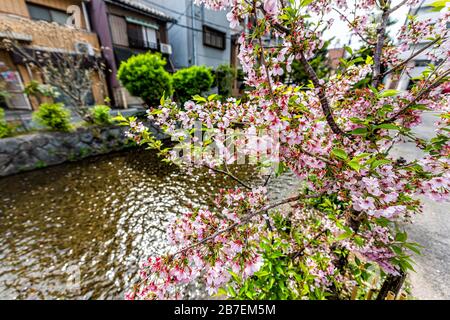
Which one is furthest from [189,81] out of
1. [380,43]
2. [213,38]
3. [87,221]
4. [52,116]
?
[380,43]

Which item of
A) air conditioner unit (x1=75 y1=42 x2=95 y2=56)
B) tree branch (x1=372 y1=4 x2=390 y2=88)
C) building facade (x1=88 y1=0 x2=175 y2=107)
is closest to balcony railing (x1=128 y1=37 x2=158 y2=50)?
building facade (x1=88 y1=0 x2=175 y2=107)

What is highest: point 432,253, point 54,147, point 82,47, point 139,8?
point 139,8

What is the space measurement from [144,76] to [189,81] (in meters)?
2.96

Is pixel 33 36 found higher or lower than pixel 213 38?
lower

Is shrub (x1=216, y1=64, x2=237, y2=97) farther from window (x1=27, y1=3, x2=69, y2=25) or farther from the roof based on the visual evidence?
window (x1=27, y1=3, x2=69, y2=25)

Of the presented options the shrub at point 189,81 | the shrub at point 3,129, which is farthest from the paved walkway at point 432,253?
the shrub at point 3,129

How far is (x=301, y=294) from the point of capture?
82.0 inches

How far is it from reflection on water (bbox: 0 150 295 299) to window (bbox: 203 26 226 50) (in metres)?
14.1

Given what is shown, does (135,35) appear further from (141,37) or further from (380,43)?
(380,43)

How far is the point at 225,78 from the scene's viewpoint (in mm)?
16125

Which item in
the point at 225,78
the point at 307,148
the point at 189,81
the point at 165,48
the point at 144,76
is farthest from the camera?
the point at 225,78

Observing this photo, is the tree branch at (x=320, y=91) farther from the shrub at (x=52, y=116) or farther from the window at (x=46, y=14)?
the window at (x=46, y=14)
